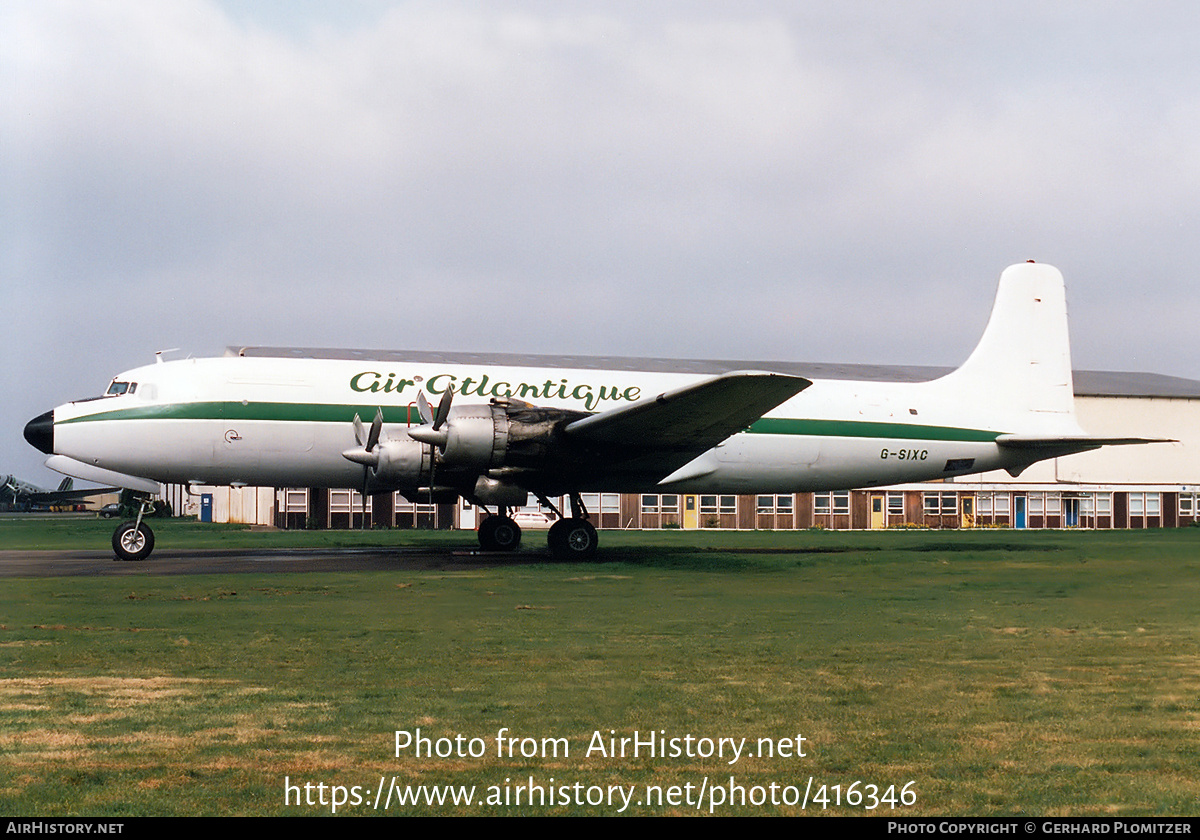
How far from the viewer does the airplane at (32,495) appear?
8081cm

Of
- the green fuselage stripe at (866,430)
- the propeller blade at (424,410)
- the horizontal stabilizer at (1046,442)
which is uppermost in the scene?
the propeller blade at (424,410)

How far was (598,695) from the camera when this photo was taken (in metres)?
7.34

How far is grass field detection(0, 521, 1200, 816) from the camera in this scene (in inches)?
204

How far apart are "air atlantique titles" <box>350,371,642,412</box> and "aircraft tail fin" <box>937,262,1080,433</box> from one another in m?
9.41

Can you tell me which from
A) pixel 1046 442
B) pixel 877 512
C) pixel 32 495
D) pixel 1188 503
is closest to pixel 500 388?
pixel 1046 442

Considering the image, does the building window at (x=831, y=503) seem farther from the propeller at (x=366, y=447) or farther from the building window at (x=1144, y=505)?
the propeller at (x=366, y=447)

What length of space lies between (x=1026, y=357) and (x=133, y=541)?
22.4 metres

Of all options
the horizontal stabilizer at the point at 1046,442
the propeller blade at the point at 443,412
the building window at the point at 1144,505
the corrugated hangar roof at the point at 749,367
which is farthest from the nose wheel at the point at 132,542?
the building window at the point at 1144,505

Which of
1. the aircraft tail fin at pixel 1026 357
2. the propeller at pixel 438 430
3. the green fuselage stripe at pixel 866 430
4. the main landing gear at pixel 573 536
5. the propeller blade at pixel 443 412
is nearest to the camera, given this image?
the propeller at pixel 438 430

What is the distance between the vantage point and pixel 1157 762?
5.67 m

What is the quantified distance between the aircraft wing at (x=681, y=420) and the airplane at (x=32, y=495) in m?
72.4

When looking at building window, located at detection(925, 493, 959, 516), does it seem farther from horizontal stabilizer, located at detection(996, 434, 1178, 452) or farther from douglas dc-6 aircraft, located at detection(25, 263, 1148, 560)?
horizontal stabilizer, located at detection(996, 434, 1178, 452)

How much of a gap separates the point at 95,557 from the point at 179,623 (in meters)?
12.4

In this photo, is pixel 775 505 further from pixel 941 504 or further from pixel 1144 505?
pixel 1144 505
